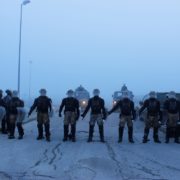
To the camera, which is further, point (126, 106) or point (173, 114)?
point (173, 114)

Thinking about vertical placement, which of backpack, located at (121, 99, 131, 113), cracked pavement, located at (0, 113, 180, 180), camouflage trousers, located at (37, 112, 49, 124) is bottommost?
cracked pavement, located at (0, 113, 180, 180)

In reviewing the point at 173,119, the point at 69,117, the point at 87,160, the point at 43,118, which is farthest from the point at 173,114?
the point at 87,160

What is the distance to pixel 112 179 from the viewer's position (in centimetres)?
1389

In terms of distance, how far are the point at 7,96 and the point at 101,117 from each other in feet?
16.4

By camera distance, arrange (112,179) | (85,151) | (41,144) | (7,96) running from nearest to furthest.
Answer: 1. (112,179)
2. (85,151)
3. (41,144)
4. (7,96)

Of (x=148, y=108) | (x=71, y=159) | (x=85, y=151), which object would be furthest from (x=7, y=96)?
(x=71, y=159)

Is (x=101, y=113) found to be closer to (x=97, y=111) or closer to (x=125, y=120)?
(x=97, y=111)

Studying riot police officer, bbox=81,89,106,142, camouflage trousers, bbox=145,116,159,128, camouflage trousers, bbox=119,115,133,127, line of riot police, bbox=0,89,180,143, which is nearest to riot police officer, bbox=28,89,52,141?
line of riot police, bbox=0,89,180,143

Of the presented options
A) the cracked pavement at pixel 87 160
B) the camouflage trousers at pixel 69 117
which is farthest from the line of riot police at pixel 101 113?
the cracked pavement at pixel 87 160

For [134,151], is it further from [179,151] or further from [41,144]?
[41,144]

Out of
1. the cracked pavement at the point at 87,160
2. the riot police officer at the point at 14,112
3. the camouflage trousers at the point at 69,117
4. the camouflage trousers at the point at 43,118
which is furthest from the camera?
the riot police officer at the point at 14,112

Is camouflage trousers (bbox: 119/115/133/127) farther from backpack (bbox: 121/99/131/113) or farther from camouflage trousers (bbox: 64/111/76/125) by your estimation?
camouflage trousers (bbox: 64/111/76/125)

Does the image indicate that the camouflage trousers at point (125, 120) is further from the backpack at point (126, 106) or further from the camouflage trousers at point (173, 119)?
the camouflage trousers at point (173, 119)

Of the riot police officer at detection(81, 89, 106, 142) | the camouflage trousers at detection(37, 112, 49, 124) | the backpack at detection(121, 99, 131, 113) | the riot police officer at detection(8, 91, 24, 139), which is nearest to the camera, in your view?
the riot police officer at detection(81, 89, 106, 142)
